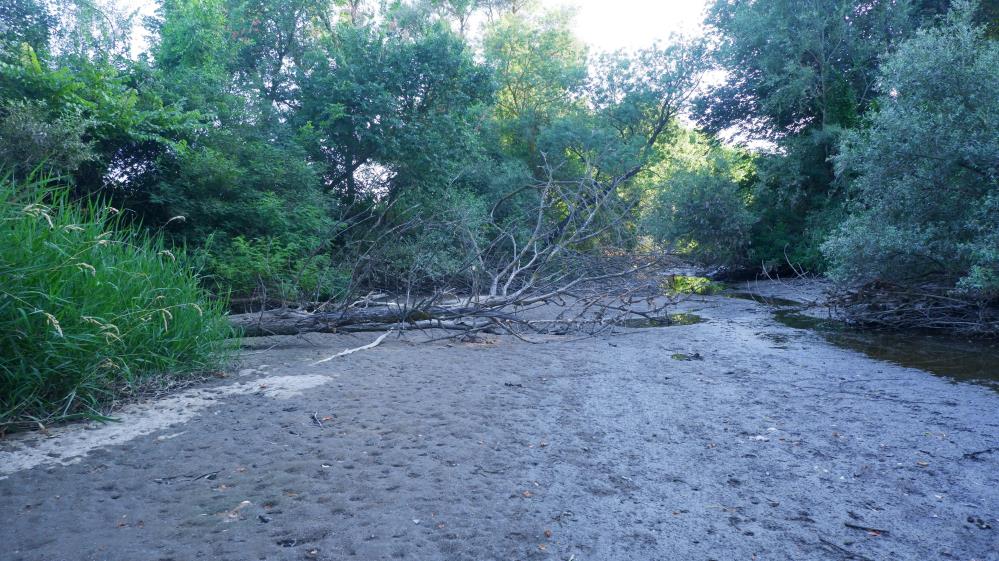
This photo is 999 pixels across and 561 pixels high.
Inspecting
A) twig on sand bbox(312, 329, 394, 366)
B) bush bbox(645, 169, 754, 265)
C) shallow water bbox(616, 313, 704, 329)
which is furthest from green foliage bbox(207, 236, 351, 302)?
bush bbox(645, 169, 754, 265)

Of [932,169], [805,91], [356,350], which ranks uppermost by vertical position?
[805,91]

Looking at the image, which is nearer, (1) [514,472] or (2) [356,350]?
(1) [514,472]

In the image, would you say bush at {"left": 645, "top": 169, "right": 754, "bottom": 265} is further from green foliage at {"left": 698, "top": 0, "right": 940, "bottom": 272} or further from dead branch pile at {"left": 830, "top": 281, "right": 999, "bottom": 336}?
dead branch pile at {"left": 830, "top": 281, "right": 999, "bottom": 336}

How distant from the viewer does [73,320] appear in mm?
3713

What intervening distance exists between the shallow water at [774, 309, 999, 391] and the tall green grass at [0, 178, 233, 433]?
6.94m

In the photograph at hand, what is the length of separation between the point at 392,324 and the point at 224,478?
14.5 feet

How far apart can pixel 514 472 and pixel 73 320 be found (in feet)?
9.83

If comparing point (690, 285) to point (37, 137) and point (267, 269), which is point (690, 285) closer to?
point (267, 269)

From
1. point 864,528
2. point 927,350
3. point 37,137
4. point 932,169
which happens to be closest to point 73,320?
point 864,528

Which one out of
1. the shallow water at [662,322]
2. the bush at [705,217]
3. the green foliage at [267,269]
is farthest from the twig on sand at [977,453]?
the bush at [705,217]

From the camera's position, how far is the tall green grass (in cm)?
340

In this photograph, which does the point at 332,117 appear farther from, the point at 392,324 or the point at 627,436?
the point at 627,436

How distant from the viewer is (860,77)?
17812mm

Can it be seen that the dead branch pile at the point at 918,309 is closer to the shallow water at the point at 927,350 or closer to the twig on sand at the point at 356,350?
the shallow water at the point at 927,350
